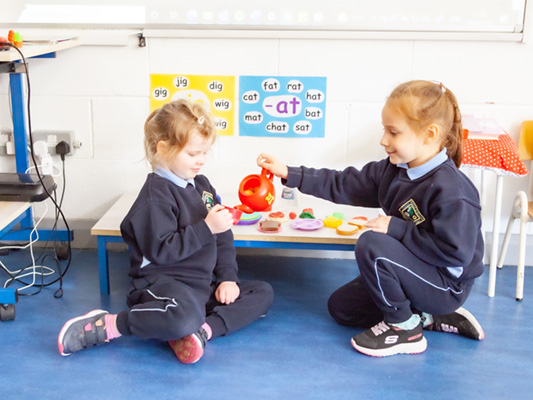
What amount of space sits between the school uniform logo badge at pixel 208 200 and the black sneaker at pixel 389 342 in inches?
23.4

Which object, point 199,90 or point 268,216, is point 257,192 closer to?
point 268,216

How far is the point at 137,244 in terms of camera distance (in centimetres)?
194

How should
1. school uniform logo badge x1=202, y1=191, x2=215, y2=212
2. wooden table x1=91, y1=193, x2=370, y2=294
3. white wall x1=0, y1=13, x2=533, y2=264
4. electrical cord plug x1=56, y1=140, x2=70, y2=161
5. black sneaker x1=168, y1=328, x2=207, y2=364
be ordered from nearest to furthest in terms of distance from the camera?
black sneaker x1=168, y1=328, x2=207, y2=364, school uniform logo badge x1=202, y1=191, x2=215, y2=212, wooden table x1=91, y1=193, x2=370, y2=294, white wall x1=0, y1=13, x2=533, y2=264, electrical cord plug x1=56, y1=140, x2=70, y2=161

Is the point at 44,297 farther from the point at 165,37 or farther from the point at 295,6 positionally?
the point at 295,6

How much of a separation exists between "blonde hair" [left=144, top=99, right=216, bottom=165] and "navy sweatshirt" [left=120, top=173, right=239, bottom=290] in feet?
0.31

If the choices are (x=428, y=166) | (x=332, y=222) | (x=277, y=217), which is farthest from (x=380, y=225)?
(x=277, y=217)

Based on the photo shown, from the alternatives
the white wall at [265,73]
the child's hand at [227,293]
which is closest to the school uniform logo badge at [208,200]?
the child's hand at [227,293]

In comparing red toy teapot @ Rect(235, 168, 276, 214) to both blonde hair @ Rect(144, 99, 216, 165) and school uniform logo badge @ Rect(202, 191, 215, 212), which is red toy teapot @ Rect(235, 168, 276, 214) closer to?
school uniform logo badge @ Rect(202, 191, 215, 212)

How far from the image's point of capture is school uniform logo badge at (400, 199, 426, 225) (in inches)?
75.1

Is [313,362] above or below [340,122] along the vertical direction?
below

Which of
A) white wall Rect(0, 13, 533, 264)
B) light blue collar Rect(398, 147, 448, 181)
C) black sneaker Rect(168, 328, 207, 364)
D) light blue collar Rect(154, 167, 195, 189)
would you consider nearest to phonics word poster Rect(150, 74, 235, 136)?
white wall Rect(0, 13, 533, 264)

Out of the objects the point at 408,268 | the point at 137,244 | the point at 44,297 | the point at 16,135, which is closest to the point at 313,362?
the point at 408,268

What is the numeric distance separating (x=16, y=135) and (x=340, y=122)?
48.1 inches

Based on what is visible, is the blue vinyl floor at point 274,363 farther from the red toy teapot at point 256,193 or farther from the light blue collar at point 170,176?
the light blue collar at point 170,176
